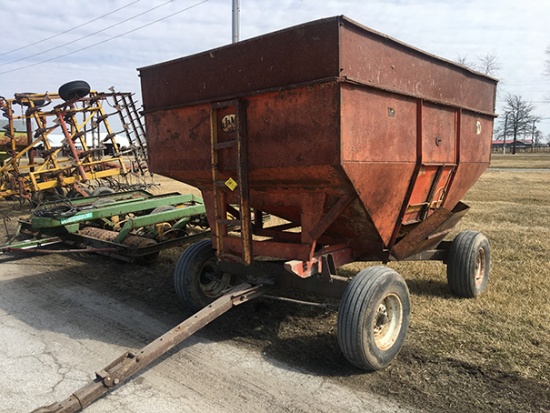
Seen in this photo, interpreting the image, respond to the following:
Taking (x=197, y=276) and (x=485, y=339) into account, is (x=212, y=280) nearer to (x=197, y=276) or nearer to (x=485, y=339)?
(x=197, y=276)

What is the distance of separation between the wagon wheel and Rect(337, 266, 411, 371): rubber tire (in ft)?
5.63

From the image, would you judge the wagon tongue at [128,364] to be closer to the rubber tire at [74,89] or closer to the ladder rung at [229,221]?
the ladder rung at [229,221]

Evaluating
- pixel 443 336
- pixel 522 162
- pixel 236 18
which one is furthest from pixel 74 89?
pixel 522 162

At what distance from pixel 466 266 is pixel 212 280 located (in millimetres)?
2790

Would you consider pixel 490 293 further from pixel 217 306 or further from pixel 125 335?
pixel 125 335

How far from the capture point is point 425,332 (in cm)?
407

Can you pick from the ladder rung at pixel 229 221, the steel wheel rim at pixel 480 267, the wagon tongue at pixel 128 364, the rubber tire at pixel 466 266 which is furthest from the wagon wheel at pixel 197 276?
the steel wheel rim at pixel 480 267

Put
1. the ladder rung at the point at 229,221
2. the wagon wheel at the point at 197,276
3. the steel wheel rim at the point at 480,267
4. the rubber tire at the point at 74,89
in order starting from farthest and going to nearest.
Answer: the rubber tire at the point at 74,89, the steel wheel rim at the point at 480,267, the wagon wheel at the point at 197,276, the ladder rung at the point at 229,221

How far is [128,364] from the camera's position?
298 cm

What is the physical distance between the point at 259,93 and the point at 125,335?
98.8 inches

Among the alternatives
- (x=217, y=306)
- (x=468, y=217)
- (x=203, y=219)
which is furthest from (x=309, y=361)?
(x=468, y=217)

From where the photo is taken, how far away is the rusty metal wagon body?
11.0 ft

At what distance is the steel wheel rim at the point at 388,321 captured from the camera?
3.62 m

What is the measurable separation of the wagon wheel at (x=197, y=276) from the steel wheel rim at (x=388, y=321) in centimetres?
175
